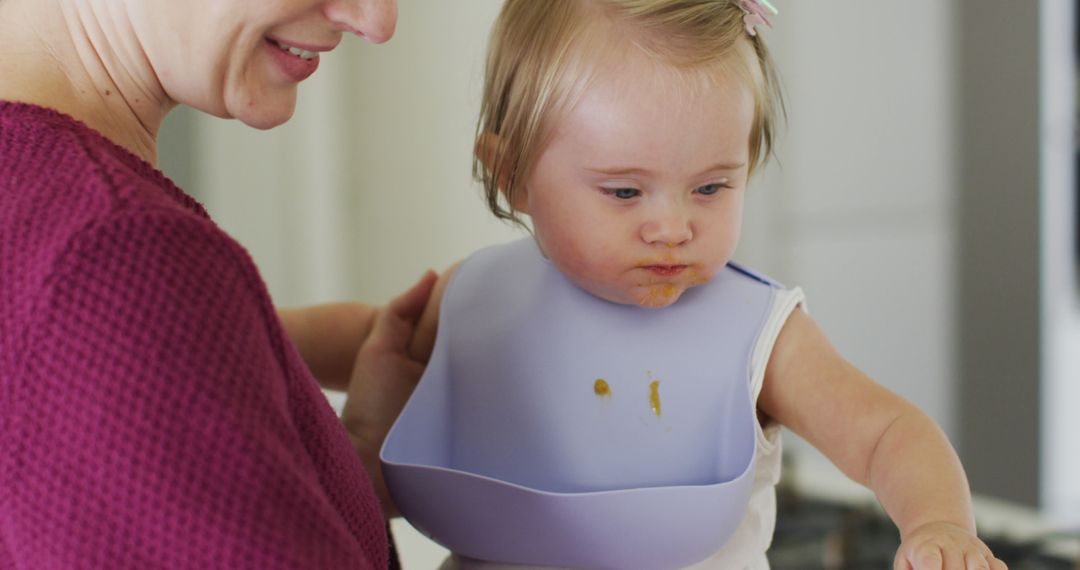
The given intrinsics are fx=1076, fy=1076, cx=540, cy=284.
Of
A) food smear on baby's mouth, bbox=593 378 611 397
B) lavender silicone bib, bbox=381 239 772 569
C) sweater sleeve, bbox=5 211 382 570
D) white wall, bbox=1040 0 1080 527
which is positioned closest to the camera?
sweater sleeve, bbox=5 211 382 570

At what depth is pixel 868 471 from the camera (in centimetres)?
74

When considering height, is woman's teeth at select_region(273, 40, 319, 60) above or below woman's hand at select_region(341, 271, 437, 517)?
above

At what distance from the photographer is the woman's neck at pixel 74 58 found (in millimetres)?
599

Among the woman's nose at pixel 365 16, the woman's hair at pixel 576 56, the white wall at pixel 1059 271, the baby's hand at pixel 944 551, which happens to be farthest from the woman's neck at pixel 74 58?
the white wall at pixel 1059 271

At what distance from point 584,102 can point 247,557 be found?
450mm

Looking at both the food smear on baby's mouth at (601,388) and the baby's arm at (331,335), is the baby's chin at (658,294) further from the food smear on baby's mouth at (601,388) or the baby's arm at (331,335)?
the baby's arm at (331,335)

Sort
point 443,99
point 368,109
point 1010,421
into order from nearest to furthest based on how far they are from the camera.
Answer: point 1010,421 → point 443,99 → point 368,109

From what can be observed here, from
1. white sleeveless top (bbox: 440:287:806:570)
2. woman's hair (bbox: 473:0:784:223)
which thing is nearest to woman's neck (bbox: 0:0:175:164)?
woman's hair (bbox: 473:0:784:223)

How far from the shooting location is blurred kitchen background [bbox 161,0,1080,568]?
266cm

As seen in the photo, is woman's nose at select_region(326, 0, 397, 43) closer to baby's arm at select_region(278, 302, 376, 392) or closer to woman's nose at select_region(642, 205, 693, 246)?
woman's nose at select_region(642, 205, 693, 246)

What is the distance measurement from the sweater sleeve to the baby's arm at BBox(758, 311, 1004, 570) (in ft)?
1.25

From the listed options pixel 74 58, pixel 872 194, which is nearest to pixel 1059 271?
pixel 872 194

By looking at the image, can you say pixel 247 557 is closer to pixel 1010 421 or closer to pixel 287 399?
pixel 287 399

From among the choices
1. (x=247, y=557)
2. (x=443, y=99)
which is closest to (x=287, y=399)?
(x=247, y=557)
